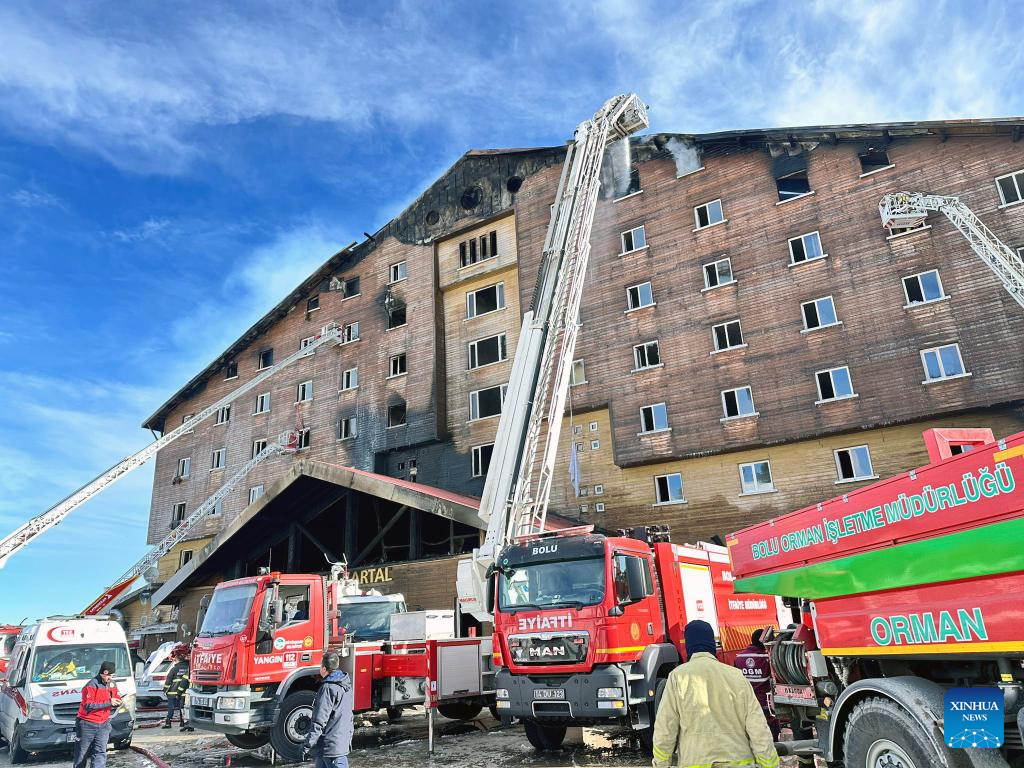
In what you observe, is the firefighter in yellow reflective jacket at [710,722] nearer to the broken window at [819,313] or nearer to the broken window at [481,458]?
the broken window at [819,313]

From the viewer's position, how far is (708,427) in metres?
22.8

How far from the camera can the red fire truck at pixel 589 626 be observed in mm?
9531

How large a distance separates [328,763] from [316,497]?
21109 mm

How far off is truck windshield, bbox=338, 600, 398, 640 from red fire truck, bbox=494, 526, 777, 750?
5489 mm

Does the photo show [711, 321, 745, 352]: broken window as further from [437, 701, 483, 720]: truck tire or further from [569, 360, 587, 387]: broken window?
[437, 701, 483, 720]: truck tire

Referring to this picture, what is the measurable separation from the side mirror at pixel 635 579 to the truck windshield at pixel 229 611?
6.95 m

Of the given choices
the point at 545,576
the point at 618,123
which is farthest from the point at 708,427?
the point at 545,576

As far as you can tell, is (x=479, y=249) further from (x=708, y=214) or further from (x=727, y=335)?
(x=727, y=335)

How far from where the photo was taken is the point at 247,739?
12008mm

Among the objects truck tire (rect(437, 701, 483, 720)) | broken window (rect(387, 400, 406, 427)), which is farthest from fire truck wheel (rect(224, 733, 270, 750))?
broken window (rect(387, 400, 406, 427))

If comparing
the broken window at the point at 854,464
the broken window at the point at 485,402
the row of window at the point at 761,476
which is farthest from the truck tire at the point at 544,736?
the broken window at the point at 485,402

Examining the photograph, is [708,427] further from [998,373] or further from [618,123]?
[618,123]

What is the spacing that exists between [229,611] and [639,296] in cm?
1858

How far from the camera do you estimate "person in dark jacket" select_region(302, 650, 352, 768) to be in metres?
6.96
